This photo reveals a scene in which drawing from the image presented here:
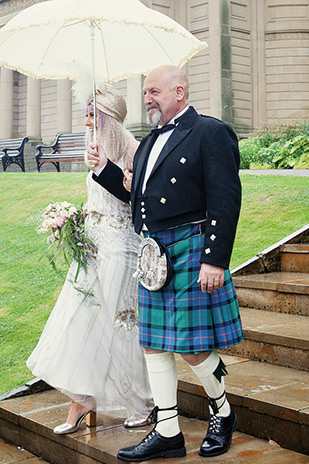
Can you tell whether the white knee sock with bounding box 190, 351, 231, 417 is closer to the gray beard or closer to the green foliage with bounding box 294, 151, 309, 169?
the gray beard

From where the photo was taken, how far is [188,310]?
3.30 m

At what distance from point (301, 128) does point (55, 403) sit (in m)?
13.2

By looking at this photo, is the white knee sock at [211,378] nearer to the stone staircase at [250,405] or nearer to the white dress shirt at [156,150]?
the stone staircase at [250,405]

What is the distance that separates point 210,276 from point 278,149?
1183 cm

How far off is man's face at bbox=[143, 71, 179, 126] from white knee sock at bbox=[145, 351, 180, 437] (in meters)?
1.23

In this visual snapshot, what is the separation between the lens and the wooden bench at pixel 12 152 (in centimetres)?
1938

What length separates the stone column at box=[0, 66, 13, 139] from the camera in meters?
25.9

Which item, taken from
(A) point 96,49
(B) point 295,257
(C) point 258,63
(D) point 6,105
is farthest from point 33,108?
(A) point 96,49

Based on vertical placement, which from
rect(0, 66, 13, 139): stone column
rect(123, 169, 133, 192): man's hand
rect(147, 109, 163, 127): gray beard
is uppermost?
rect(0, 66, 13, 139): stone column

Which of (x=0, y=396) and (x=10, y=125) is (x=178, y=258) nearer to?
(x=0, y=396)

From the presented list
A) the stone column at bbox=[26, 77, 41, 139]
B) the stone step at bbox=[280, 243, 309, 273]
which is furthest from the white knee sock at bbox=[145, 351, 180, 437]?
the stone column at bbox=[26, 77, 41, 139]

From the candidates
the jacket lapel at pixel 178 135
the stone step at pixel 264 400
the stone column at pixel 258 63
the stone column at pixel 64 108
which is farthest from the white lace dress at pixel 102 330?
the stone column at pixel 64 108

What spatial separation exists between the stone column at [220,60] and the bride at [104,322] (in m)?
15.0

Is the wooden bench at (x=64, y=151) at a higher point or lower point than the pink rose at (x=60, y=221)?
higher
